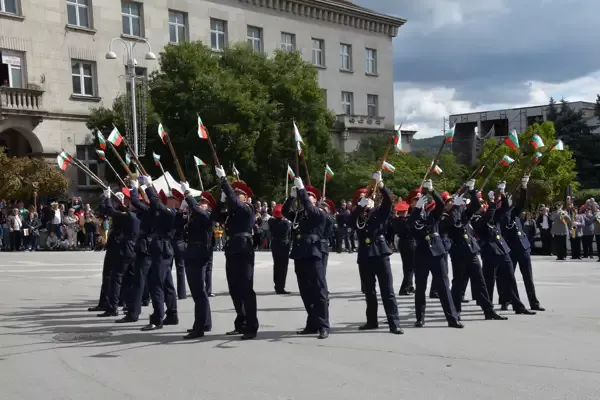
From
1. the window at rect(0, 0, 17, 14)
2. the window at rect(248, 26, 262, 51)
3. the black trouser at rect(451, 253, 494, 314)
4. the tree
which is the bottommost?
the black trouser at rect(451, 253, 494, 314)

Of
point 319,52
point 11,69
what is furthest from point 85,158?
point 319,52

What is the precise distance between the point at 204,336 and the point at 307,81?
28.4 meters

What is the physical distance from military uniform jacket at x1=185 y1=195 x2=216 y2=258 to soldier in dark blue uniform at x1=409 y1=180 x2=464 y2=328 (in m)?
2.81

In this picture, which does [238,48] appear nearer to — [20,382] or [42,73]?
[42,73]

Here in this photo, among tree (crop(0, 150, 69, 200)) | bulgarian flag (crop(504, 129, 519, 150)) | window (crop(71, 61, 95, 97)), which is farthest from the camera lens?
window (crop(71, 61, 95, 97))

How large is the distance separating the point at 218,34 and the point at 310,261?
3479 centimetres

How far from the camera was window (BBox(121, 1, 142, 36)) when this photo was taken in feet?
125

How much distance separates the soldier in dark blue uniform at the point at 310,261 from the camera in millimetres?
9727

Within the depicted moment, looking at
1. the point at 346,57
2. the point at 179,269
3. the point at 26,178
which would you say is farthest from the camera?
the point at 346,57

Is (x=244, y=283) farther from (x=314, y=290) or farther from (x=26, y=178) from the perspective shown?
(x=26, y=178)

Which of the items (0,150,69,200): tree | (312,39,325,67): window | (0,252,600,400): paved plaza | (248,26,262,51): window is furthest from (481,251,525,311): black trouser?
(312,39,325,67): window

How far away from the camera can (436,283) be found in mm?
10281

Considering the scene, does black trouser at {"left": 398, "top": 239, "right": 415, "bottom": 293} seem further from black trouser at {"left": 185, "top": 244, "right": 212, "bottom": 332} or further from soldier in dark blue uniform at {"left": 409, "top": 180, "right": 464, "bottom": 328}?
black trouser at {"left": 185, "top": 244, "right": 212, "bottom": 332}

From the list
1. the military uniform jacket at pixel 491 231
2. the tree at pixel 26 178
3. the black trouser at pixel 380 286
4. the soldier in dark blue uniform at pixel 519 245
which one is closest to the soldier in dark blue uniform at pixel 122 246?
the black trouser at pixel 380 286
